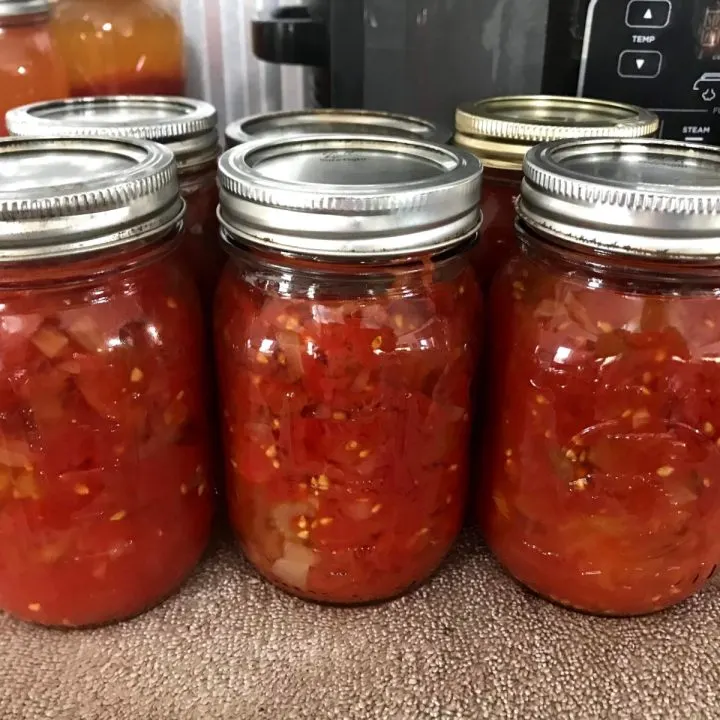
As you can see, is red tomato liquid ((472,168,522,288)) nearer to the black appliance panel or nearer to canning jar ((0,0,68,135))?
the black appliance panel

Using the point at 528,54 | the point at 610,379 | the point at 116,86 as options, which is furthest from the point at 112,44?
the point at 610,379

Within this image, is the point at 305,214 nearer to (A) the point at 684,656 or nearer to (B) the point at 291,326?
(B) the point at 291,326

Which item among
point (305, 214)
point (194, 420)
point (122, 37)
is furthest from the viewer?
point (122, 37)

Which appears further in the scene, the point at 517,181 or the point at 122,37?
the point at 122,37

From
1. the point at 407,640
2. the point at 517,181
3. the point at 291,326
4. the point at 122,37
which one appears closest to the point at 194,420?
the point at 291,326

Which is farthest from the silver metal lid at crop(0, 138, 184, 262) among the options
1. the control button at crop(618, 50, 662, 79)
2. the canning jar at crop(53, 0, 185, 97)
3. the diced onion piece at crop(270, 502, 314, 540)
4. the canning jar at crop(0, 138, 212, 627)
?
the control button at crop(618, 50, 662, 79)

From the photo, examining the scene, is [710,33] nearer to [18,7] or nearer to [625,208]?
[625,208]

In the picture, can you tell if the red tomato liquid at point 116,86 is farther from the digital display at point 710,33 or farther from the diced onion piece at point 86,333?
the digital display at point 710,33
